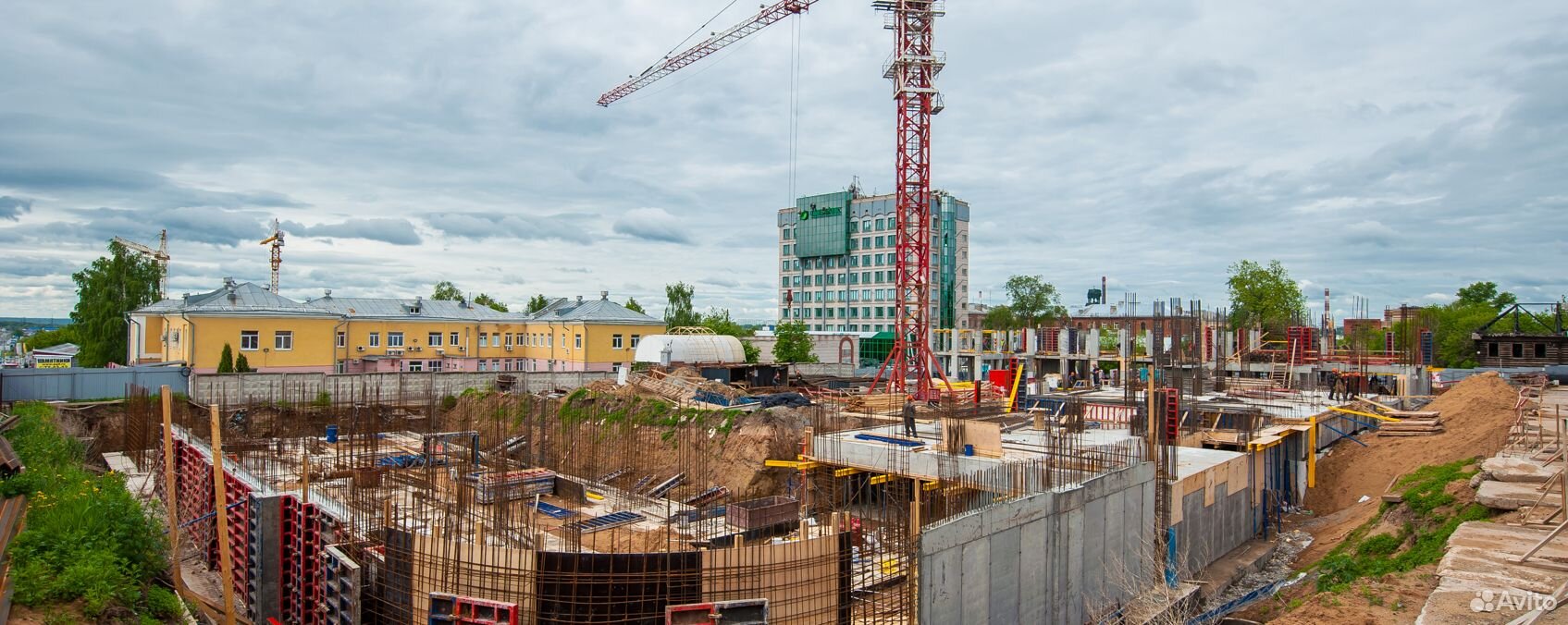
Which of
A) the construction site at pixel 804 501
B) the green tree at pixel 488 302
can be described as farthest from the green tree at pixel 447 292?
the construction site at pixel 804 501

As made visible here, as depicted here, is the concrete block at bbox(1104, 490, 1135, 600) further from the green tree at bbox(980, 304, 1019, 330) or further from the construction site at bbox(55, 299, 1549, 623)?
the green tree at bbox(980, 304, 1019, 330)

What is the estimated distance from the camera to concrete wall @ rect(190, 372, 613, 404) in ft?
93.1

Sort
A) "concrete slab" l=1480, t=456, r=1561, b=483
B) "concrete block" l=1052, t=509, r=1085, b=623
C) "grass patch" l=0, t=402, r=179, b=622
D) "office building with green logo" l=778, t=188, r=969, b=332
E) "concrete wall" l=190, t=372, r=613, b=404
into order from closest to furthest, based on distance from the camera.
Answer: "grass patch" l=0, t=402, r=179, b=622
"concrete block" l=1052, t=509, r=1085, b=623
"concrete slab" l=1480, t=456, r=1561, b=483
"concrete wall" l=190, t=372, r=613, b=404
"office building with green logo" l=778, t=188, r=969, b=332

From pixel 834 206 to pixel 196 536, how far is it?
64.8 meters

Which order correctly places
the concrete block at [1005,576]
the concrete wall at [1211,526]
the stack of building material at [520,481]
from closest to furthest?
the concrete block at [1005,576], the concrete wall at [1211,526], the stack of building material at [520,481]

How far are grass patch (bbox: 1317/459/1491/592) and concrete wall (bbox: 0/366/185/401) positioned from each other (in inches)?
1232

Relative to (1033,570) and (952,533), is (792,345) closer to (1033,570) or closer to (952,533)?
(1033,570)

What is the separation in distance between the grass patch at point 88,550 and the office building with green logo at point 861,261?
64.6 metres

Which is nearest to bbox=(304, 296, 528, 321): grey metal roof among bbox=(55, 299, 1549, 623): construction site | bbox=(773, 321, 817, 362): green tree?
bbox=(55, 299, 1549, 623): construction site

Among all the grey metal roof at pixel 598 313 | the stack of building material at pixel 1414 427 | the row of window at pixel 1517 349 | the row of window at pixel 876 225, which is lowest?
the stack of building material at pixel 1414 427

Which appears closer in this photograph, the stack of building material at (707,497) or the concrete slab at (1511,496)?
the concrete slab at (1511,496)

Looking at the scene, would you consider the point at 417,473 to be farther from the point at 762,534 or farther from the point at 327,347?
the point at 327,347

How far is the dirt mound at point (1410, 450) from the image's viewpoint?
18.6 m

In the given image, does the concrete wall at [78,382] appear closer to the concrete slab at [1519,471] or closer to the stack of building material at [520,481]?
the stack of building material at [520,481]
